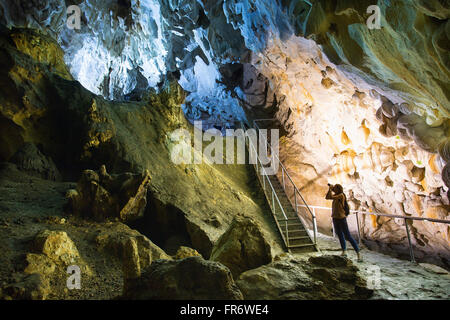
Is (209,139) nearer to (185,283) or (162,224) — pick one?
(162,224)

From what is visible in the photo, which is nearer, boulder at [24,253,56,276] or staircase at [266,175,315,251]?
boulder at [24,253,56,276]

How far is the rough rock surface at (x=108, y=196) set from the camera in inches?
205

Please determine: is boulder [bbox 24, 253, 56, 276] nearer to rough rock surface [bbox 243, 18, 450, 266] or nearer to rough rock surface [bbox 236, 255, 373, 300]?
rough rock surface [bbox 236, 255, 373, 300]

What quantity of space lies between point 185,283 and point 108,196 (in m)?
3.60

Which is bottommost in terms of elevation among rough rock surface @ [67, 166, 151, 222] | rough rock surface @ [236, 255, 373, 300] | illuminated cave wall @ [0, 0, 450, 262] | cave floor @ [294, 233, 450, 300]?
cave floor @ [294, 233, 450, 300]

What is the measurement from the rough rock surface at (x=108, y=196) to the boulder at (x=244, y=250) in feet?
7.28

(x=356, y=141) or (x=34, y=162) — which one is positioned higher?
(x=356, y=141)

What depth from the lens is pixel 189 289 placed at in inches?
93.7

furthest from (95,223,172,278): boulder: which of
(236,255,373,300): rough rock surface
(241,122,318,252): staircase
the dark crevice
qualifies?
(241,122,318,252): staircase

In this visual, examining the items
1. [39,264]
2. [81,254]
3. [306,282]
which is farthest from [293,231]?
[39,264]

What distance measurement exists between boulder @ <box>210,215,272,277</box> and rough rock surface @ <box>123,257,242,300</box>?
1643 millimetres

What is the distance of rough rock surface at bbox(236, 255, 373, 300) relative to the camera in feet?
9.23

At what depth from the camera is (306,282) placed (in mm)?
3053
